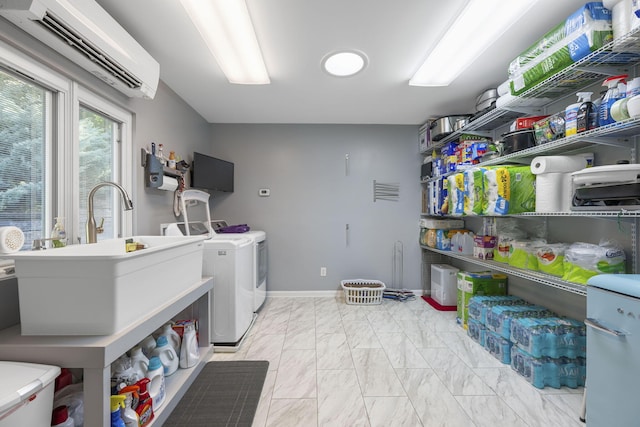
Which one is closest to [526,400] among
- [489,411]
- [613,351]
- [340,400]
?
[489,411]

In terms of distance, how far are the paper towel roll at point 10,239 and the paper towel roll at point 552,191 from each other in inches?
109

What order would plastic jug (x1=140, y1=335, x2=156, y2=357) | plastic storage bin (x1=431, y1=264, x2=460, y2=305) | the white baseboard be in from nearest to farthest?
plastic jug (x1=140, y1=335, x2=156, y2=357) < plastic storage bin (x1=431, y1=264, x2=460, y2=305) < the white baseboard

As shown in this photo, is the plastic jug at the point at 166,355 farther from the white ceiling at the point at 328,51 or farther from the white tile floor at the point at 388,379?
the white ceiling at the point at 328,51

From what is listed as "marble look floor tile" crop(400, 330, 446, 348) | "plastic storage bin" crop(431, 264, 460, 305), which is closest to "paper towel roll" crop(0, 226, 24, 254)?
"marble look floor tile" crop(400, 330, 446, 348)

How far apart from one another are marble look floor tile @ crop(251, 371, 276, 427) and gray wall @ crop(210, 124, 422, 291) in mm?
1677

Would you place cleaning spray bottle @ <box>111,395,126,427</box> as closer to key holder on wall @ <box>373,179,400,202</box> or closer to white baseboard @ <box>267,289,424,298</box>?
white baseboard @ <box>267,289,424,298</box>

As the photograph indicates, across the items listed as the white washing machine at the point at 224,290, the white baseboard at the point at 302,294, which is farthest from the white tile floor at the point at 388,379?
the white baseboard at the point at 302,294

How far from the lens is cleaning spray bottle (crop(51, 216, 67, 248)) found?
1.28m

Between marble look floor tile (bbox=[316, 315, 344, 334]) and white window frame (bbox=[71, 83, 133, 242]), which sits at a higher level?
white window frame (bbox=[71, 83, 133, 242])

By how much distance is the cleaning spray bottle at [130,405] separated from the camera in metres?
1.08

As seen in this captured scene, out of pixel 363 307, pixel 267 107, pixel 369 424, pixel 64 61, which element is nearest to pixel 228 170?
pixel 267 107

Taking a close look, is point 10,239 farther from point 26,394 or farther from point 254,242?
point 254,242

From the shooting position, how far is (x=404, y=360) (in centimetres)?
192

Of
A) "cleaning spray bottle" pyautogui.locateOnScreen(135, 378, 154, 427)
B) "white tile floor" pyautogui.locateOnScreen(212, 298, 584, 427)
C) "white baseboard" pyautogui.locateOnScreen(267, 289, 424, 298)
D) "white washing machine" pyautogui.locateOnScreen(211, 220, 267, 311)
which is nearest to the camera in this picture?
"cleaning spray bottle" pyautogui.locateOnScreen(135, 378, 154, 427)
